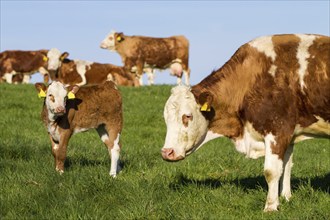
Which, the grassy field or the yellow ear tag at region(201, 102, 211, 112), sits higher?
the yellow ear tag at region(201, 102, 211, 112)

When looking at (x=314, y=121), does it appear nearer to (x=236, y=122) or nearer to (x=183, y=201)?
(x=236, y=122)

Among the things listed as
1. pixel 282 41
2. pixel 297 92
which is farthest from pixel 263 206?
pixel 282 41

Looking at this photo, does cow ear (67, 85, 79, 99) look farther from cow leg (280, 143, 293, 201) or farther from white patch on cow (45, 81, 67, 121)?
cow leg (280, 143, 293, 201)

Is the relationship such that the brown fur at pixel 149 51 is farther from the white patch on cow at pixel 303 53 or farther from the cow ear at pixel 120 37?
the white patch on cow at pixel 303 53

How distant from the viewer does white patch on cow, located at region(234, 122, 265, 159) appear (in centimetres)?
762

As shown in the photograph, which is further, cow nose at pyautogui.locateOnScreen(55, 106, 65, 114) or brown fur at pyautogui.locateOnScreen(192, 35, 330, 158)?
cow nose at pyautogui.locateOnScreen(55, 106, 65, 114)

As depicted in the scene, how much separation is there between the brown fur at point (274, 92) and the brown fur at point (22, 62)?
2626 cm

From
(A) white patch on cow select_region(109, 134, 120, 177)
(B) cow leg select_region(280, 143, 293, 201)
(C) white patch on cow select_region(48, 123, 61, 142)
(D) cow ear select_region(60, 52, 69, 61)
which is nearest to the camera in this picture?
(B) cow leg select_region(280, 143, 293, 201)

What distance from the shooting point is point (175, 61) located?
3106 cm

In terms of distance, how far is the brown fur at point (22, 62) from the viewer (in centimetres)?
3341

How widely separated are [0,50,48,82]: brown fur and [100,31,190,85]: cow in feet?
15.7

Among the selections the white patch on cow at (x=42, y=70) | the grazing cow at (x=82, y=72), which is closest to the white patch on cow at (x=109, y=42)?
the grazing cow at (x=82, y=72)

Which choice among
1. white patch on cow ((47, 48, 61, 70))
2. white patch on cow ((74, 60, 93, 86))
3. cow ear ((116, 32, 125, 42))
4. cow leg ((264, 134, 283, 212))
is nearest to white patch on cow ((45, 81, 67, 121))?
cow leg ((264, 134, 283, 212))

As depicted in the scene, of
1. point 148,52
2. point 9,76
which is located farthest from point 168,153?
point 9,76
